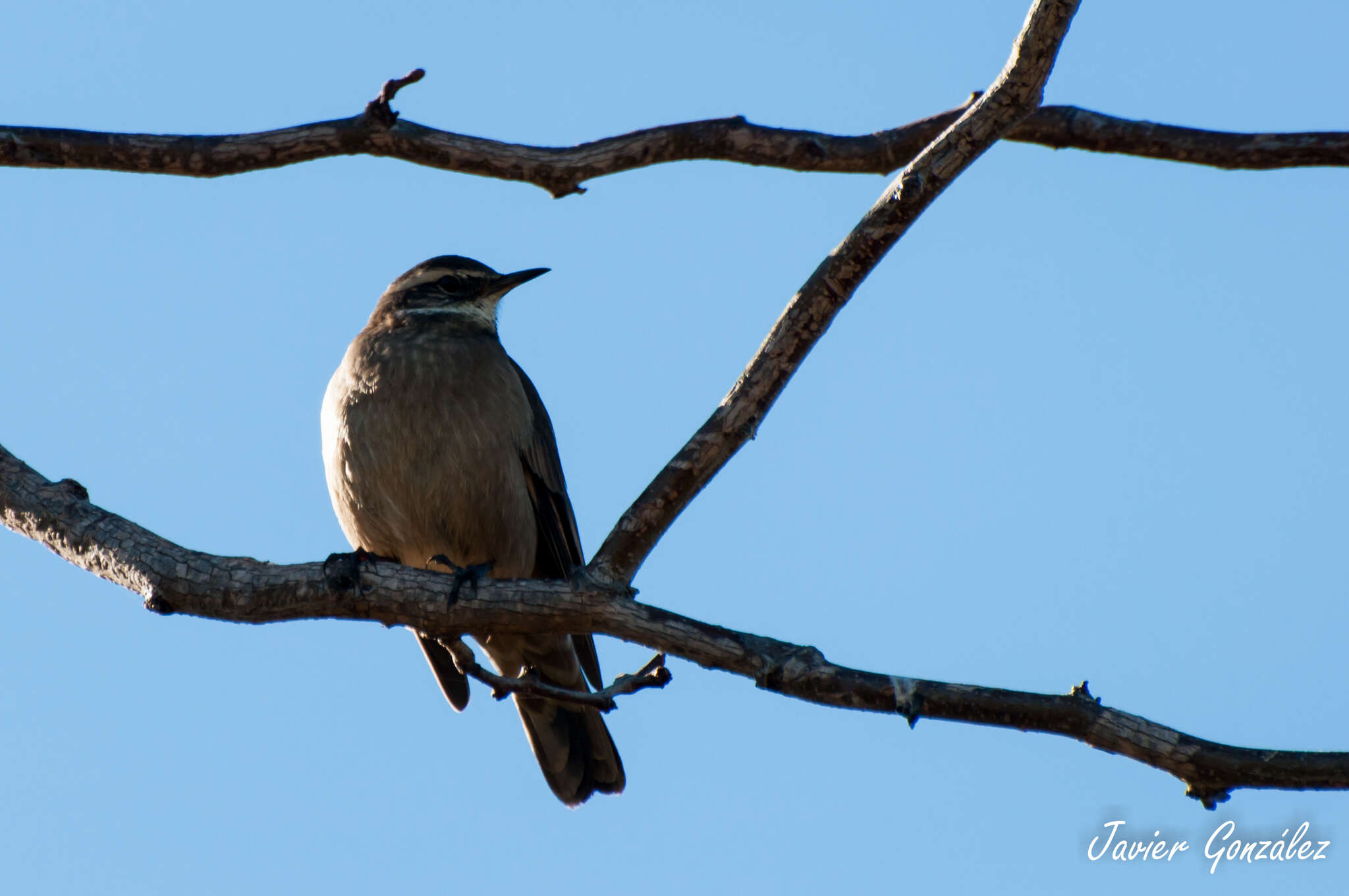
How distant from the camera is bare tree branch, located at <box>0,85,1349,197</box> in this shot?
6.70 metres

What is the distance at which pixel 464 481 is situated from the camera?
7496 mm

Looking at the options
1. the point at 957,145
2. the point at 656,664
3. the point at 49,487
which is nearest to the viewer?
the point at 656,664

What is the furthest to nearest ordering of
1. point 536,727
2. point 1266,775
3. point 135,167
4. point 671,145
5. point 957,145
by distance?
point 536,727, point 671,145, point 135,167, point 957,145, point 1266,775

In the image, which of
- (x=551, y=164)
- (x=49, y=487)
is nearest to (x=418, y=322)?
(x=551, y=164)

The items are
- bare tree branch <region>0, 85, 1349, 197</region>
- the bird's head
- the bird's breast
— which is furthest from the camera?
the bird's head

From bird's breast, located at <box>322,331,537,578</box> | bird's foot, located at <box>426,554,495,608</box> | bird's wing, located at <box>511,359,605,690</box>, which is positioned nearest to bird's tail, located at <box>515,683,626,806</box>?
bird's wing, located at <box>511,359,605,690</box>

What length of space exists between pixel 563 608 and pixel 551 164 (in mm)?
2507

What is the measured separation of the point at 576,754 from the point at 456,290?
10.6 feet

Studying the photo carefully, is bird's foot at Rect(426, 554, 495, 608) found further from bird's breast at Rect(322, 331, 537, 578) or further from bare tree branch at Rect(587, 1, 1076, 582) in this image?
bird's breast at Rect(322, 331, 537, 578)

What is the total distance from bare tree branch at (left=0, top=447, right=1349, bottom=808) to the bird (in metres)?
1.19

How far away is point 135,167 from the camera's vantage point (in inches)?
267

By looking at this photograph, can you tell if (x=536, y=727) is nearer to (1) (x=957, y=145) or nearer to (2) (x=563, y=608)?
(2) (x=563, y=608)

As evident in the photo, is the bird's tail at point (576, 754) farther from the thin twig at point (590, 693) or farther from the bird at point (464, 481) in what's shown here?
the thin twig at point (590, 693)

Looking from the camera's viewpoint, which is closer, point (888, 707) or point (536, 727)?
point (888, 707)
